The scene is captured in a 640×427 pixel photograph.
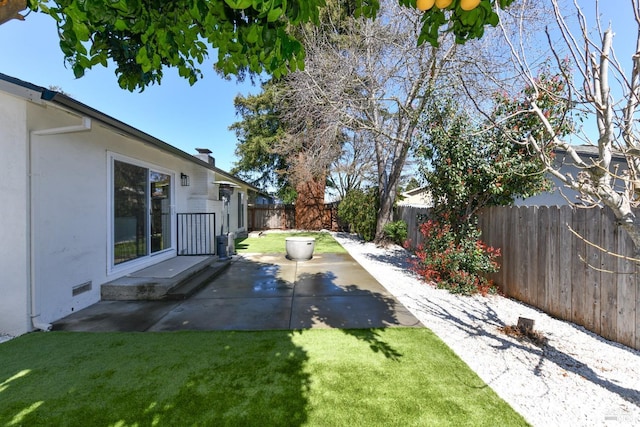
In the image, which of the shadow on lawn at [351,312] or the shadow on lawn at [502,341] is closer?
the shadow on lawn at [502,341]

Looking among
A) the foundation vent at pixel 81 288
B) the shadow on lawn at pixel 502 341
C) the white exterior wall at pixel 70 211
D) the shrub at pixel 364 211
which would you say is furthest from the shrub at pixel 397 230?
the foundation vent at pixel 81 288

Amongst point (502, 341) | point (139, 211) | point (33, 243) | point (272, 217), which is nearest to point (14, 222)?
point (33, 243)

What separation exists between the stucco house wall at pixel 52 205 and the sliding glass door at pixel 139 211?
0.75 feet

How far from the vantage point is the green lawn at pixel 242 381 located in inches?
88.5

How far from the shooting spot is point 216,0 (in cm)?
170

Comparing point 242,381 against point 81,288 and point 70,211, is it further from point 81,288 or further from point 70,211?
point 70,211

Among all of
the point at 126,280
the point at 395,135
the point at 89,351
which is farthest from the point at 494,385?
the point at 395,135

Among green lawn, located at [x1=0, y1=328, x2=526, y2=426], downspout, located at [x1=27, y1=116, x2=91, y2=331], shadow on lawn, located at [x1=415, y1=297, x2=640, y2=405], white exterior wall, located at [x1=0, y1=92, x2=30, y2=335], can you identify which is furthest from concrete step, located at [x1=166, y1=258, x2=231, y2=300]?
shadow on lawn, located at [x1=415, y1=297, x2=640, y2=405]

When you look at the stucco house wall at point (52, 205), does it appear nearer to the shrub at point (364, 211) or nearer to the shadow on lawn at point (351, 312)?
the shadow on lawn at point (351, 312)

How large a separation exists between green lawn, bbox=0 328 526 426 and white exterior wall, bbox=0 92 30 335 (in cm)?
42

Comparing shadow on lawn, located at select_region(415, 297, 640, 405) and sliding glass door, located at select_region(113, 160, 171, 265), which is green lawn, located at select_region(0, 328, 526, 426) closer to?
shadow on lawn, located at select_region(415, 297, 640, 405)

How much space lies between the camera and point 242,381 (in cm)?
271

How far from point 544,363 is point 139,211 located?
24.0 ft

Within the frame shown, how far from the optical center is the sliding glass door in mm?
5516
